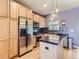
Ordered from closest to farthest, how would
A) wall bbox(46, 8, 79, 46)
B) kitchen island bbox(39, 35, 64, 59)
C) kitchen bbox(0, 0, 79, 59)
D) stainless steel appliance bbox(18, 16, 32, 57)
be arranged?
1. kitchen island bbox(39, 35, 64, 59)
2. kitchen bbox(0, 0, 79, 59)
3. stainless steel appliance bbox(18, 16, 32, 57)
4. wall bbox(46, 8, 79, 46)

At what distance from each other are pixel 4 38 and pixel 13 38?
0.61 m

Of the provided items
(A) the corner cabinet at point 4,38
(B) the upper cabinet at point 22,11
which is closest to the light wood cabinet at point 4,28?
(A) the corner cabinet at point 4,38

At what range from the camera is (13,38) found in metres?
3.89

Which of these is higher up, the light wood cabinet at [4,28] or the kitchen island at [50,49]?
the light wood cabinet at [4,28]

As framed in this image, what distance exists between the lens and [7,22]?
3.49 meters

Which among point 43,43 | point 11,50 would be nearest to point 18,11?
point 11,50

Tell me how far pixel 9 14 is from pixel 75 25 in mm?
4867

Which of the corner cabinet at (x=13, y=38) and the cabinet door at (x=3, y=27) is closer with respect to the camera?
the cabinet door at (x=3, y=27)

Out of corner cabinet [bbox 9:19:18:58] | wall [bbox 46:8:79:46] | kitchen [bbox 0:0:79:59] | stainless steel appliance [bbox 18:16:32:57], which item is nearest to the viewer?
kitchen [bbox 0:0:79:59]

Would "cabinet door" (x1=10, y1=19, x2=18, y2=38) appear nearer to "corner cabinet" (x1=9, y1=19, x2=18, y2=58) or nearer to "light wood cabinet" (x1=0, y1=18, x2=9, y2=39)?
"corner cabinet" (x1=9, y1=19, x2=18, y2=58)

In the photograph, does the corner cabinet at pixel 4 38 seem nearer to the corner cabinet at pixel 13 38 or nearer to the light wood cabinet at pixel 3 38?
the light wood cabinet at pixel 3 38

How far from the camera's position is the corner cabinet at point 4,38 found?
125 inches

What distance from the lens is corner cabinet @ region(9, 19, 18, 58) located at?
3.75 metres

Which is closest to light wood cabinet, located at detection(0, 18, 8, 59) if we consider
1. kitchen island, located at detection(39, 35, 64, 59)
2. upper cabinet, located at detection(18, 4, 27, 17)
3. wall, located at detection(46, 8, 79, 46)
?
upper cabinet, located at detection(18, 4, 27, 17)
